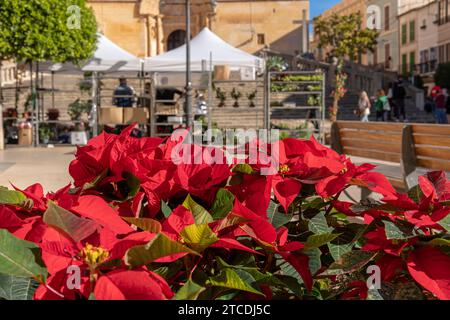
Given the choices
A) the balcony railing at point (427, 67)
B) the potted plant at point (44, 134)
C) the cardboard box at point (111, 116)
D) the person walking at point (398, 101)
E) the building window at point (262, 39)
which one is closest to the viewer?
the cardboard box at point (111, 116)

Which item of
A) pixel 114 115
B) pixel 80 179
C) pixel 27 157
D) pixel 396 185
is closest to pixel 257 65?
pixel 114 115

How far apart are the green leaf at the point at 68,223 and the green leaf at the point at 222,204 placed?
291 mm

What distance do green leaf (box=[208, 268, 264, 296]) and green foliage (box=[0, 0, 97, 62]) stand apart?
16023 mm

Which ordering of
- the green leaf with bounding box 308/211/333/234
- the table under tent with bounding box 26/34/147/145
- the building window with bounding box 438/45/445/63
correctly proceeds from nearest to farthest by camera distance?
the green leaf with bounding box 308/211/333/234 < the table under tent with bounding box 26/34/147/145 < the building window with bounding box 438/45/445/63

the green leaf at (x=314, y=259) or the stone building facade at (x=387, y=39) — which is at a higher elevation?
the stone building facade at (x=387, y=39)

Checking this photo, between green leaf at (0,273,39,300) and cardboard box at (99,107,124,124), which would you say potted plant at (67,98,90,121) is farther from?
green leaf at (0,273,39,300)

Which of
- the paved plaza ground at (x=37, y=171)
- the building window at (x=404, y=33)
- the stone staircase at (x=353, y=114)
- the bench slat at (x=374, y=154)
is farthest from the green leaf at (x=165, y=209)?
the building window at (x=404, y=33)

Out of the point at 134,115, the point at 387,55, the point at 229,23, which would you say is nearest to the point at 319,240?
the point at 134,115

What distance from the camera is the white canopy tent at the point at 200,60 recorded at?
65.8 ft

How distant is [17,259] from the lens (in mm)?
1019

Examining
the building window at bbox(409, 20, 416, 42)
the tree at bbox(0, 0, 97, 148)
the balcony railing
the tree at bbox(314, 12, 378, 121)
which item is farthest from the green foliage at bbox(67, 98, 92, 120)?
the building window at bbox(409, 20, 416, 42)

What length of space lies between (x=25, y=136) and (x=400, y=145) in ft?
41.6

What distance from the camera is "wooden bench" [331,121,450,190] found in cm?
514

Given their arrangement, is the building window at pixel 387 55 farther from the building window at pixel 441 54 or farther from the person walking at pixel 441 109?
the person walking at pixel 441 109
